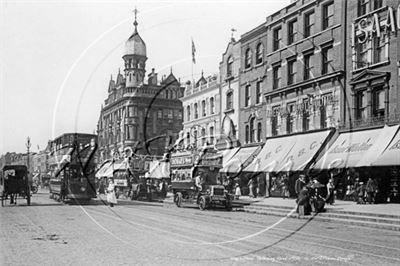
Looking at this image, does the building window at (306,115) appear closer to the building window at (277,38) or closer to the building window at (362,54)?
the building window at (362,54)

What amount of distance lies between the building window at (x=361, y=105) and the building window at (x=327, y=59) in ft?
10.5

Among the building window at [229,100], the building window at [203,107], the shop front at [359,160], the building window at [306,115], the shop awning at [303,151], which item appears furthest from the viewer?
the building window at [203,107]

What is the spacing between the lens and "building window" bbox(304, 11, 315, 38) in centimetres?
3198

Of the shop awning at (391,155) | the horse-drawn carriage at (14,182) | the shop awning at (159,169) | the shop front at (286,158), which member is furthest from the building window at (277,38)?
the horse-drawn carriage at (14,182)

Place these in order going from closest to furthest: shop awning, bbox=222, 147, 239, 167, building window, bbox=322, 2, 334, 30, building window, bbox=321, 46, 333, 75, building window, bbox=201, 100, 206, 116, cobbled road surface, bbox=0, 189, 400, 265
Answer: cobbled road surface, bbox=0, 189, 400, 265 → building window, bbox=321, 46, 333, 75 → building window, bbox=322, 2, 334, 30 → shop awning, bbox=222, 147, 239, 167 → building window, bbox=201, 100, 206, 116

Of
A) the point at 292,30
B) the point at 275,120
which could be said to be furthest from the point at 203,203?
the point at 292,30

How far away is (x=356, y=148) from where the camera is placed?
25.8m

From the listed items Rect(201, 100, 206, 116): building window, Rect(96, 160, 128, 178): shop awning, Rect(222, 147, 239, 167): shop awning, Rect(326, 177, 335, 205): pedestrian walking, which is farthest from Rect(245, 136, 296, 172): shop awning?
Rect(96, 160, 128, 178): shop awning

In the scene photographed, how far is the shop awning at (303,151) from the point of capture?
1145 inches

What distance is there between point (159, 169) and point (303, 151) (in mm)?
16303

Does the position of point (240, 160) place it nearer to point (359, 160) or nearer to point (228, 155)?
point (228, 155)

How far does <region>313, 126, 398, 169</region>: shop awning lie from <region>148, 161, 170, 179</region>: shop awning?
664 inches

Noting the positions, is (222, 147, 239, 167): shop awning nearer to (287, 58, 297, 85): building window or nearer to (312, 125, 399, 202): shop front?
(287, 58, 297, 85): building window

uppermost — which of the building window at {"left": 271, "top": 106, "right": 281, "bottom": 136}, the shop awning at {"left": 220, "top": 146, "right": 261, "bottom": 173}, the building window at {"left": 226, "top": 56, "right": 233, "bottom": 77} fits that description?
the building window at {"left": 226, "top": 56, "right": 233, "bottom": 77}
